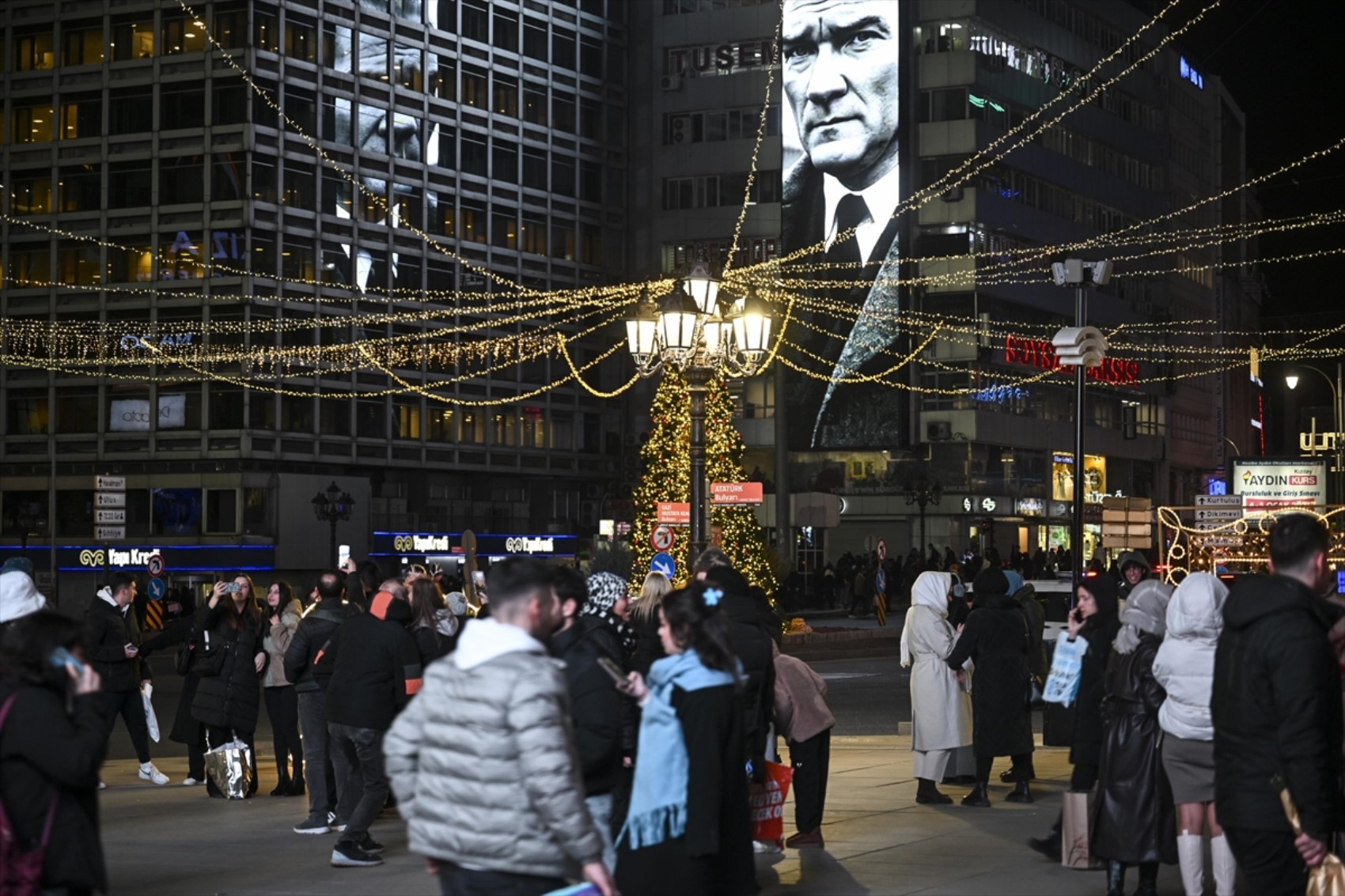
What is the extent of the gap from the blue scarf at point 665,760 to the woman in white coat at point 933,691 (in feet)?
24.1

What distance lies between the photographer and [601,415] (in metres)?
83.6

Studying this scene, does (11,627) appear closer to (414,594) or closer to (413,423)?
(414,594)

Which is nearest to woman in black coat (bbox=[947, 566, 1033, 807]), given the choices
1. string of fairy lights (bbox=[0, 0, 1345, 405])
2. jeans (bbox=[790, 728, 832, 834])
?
jeans (bbox=[790, 728, 832, 834])

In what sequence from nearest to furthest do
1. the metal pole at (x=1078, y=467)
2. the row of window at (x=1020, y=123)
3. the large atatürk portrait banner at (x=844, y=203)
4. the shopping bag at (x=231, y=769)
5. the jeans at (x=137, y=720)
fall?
the shopping bag at (x=231, y=769), the jeans at (x=137, y=720), the metal pole at (x=1078, y=467), the row of window at (x=1020, y=123), the large atatürk portrait banner at (x=844, y=203)

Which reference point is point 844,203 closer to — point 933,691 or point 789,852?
point 933,691

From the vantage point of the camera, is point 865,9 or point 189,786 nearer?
point 189,786

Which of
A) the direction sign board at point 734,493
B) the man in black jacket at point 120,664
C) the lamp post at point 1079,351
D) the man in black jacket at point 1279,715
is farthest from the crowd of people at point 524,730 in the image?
the direction sign board at point 734,493

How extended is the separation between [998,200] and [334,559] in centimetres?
2824

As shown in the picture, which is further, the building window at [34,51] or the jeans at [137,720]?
the building window at [34,51]

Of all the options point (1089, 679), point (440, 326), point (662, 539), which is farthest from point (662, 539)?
point (440, 326)

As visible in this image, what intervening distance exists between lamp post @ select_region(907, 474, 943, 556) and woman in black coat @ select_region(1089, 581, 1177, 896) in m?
50.2

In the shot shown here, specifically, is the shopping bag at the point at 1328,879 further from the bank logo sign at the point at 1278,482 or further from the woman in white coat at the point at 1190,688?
the bank logo sign at the point at 1278,482

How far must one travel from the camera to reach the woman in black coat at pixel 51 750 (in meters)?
6.79

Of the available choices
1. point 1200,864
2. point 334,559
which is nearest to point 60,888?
point 1200,864
